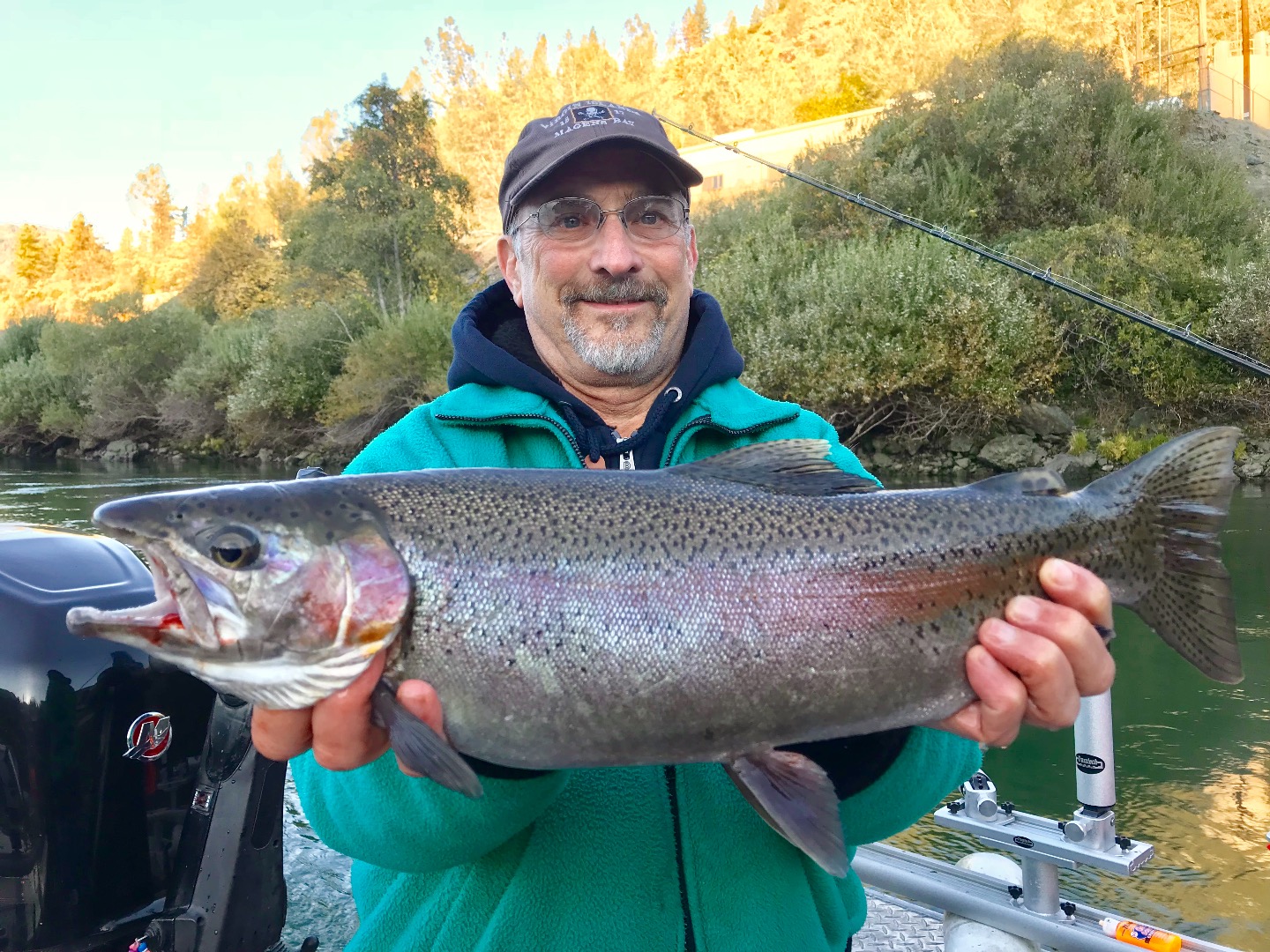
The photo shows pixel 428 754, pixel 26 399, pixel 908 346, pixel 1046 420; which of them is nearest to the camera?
pixel 428 754

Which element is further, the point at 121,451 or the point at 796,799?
the point at 121,451

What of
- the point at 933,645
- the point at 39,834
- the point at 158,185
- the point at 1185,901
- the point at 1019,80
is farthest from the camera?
the point at 158,185

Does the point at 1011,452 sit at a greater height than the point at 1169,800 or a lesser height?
lesser

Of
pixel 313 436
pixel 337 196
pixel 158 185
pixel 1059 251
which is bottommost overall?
pixel 313 436

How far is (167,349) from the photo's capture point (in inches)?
1708

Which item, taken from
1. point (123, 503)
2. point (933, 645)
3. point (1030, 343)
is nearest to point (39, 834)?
point (123, 503)

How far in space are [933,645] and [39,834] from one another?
247 cm

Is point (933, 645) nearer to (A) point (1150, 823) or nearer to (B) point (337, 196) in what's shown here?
(A) point (1150, 823)

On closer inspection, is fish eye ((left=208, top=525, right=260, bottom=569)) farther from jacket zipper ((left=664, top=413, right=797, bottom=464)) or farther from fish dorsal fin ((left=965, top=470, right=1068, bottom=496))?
fish dorsal fin ((left=965, top=470, right=1068, bottom=496))

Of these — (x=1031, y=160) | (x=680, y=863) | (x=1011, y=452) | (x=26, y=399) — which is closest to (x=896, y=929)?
(x=680, y=863)

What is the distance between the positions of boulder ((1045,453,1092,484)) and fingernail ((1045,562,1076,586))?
67.5ft

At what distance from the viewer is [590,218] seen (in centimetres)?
284

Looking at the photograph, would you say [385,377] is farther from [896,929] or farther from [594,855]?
[594,855]

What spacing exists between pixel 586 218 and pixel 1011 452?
21423 mm
